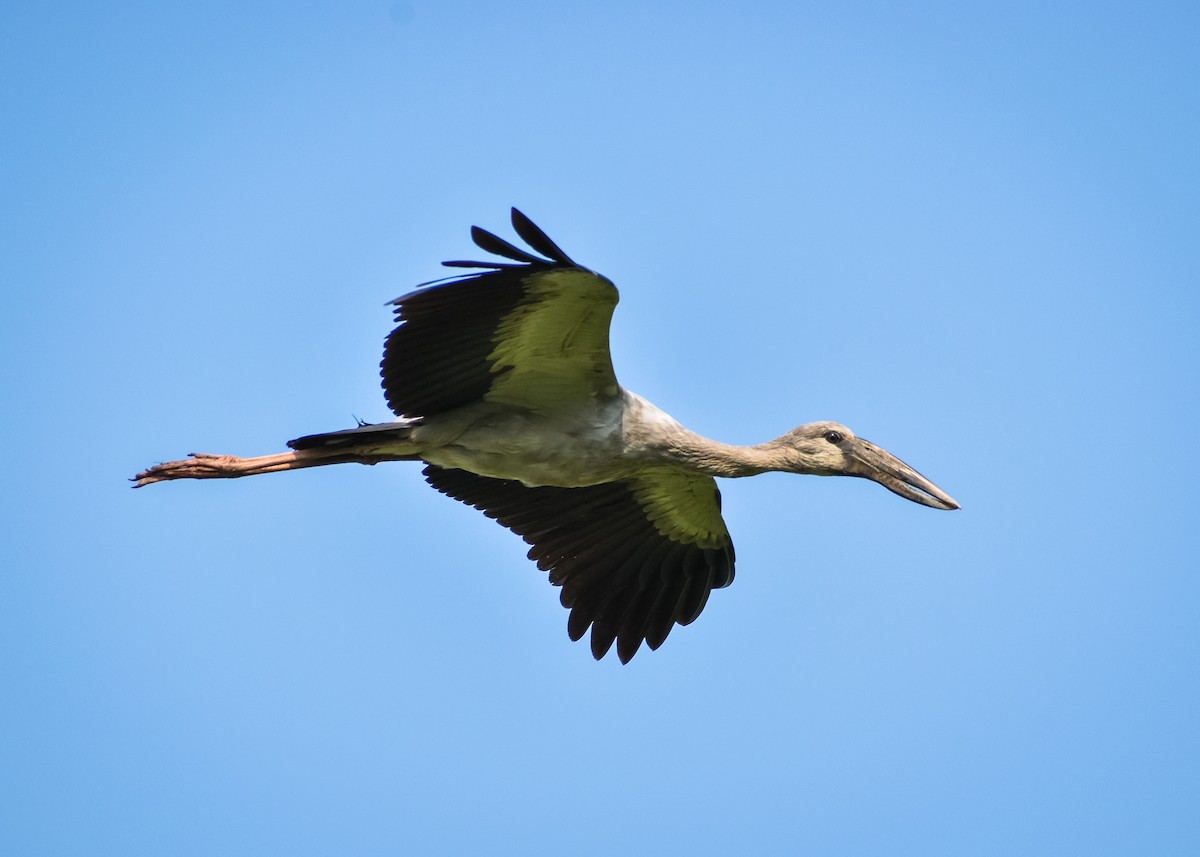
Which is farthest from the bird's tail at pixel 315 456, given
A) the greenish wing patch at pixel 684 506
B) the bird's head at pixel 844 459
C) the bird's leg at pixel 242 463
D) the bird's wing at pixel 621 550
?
the bird's head at pixel 844 459

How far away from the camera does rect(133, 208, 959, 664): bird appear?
28.7ft

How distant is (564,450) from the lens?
9.47 m

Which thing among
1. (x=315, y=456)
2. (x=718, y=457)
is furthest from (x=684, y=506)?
(x=315, y=456)

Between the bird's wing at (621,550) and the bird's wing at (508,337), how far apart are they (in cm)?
126

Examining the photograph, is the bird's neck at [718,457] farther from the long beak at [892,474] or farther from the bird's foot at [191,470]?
the bird's foot at [191,470]

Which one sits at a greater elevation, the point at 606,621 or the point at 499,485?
the point at 499,485

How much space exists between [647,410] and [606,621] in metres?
1.81

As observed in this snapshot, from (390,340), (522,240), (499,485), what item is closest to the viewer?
(522,240)

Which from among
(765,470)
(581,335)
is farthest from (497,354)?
(765,470)

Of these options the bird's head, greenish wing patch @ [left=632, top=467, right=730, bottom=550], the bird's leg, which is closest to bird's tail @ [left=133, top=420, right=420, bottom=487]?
the bird's leg

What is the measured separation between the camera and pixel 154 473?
9.62m

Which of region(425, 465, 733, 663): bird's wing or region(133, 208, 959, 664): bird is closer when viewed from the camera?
region(133, 208, 959, 664): bird

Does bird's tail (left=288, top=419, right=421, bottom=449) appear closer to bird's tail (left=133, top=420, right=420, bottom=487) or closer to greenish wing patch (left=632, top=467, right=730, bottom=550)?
bird's tail (left=133, top=420, right=420, bottom=487)

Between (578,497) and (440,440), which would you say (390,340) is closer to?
(440,440)
